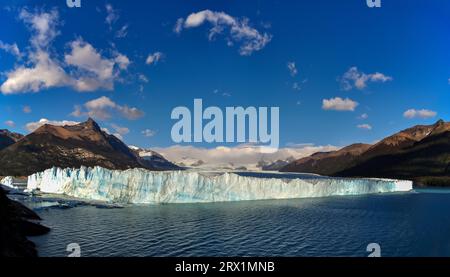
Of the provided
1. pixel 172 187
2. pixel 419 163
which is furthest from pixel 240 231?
pixel 419 163

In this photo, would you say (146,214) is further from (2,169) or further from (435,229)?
(2,169)

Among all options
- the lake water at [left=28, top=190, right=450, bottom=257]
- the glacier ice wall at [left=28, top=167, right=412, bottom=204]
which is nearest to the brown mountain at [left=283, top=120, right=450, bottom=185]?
the glacier ice wall at [left=28, top=167, right=412, bottom=204]

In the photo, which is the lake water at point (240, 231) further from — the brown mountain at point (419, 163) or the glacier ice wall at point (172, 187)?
the brown mountain at point (419, 163)

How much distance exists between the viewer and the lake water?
27125 mm

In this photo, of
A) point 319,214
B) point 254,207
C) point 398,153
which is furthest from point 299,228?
point 398,153

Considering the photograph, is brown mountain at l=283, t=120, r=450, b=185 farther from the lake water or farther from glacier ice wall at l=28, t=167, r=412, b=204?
the lake water

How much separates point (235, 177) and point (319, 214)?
1599cm

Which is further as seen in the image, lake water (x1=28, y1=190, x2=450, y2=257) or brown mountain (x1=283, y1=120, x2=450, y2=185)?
brown mountain (x1=283, y1=120, x2=450, y2=185)

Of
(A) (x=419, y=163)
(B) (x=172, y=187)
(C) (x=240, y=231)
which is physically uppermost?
(A) (x=419, y=163)

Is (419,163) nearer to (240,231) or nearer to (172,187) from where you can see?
(172,187)

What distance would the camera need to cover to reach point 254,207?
172 feet

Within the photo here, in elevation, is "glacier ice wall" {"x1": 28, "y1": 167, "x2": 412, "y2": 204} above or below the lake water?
above

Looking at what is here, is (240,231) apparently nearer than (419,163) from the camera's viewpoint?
Yes

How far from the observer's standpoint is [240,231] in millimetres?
34031
